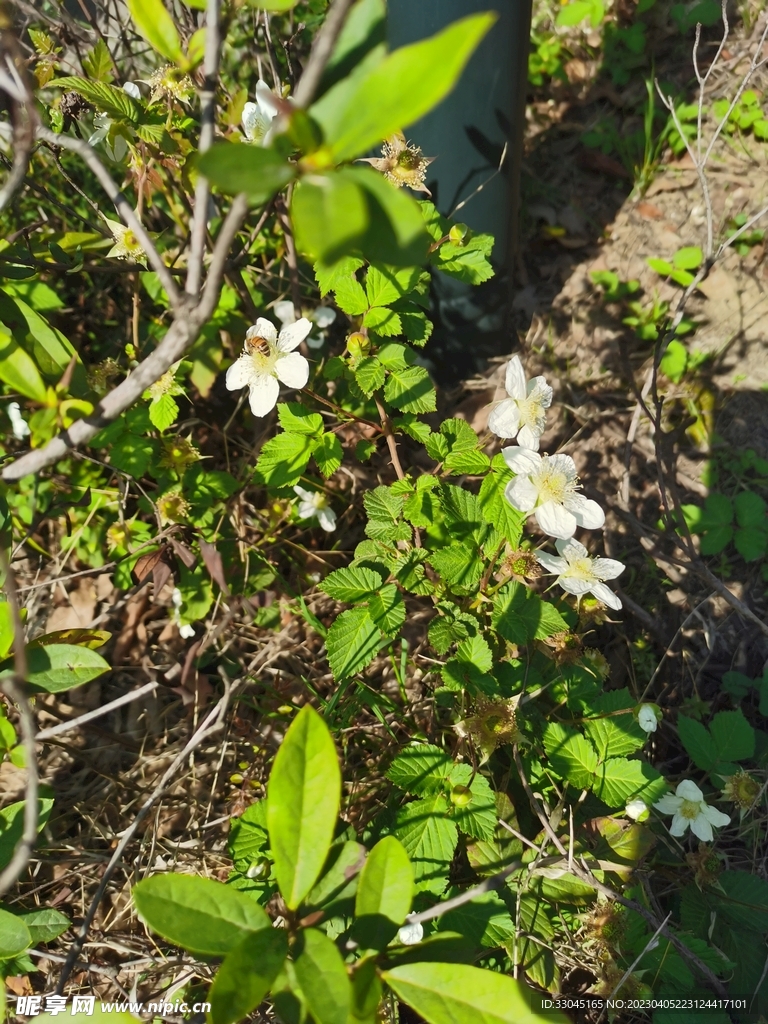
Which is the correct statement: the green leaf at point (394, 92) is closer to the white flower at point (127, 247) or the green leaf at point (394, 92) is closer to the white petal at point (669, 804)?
the white flower at point (127, 247)

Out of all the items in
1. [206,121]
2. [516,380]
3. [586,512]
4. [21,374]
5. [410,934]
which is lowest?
[410,934]

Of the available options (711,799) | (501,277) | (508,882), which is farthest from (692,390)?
(508,882)

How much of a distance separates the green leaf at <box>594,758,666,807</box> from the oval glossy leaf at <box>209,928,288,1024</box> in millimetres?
691

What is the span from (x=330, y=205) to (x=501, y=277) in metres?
1.51

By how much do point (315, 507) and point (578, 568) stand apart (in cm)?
64

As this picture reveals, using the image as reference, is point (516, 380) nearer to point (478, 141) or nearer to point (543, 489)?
point (543, 489)

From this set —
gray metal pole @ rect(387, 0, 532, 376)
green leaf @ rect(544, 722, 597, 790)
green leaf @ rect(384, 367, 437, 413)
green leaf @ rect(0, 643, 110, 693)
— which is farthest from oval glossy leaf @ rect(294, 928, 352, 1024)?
gray metal pole @ rect(387, 0, 532, 376)

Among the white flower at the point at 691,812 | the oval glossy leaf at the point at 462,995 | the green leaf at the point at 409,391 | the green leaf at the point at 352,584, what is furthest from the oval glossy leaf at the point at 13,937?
the white flower at the point at 691,812

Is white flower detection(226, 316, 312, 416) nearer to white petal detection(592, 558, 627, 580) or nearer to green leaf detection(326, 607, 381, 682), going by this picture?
green leaf detection(326, 607, 381, 682)

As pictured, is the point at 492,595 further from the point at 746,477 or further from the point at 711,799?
the point at 746,477

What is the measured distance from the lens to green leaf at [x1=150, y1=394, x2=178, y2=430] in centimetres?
135

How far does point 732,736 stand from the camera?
1450 mm

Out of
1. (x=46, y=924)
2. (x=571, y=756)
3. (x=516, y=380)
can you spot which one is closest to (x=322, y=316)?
(x=516, y=380)

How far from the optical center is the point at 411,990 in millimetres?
727
